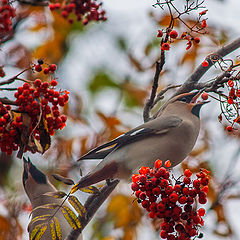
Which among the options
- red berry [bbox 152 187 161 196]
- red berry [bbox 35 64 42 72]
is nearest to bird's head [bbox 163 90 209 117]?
red berry [bbox 35 64 42 72]

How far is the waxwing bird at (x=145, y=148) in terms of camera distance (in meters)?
3.49

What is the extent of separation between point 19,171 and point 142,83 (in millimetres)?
2097

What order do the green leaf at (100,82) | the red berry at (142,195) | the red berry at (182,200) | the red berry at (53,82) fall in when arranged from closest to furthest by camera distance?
the red berry at (182,200) < the red berry at (142,195) < the red berry at (53,82) < the green leaf at (100,82)

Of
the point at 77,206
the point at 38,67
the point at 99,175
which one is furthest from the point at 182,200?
the point at 38,67

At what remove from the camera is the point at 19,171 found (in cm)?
642

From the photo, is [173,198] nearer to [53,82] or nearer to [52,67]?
[53,82]

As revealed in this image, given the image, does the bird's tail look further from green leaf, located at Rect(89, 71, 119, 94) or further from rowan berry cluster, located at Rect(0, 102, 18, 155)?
green leaf, located at Rect(89, 71, 119, 94)

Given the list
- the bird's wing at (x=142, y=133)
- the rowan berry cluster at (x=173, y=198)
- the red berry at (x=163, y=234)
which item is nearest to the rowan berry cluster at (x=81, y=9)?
the bird's wing at (x=142, y=133)

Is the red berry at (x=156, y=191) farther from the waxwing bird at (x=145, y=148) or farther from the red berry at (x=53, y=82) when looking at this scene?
the red berry at (x=53, y=82)

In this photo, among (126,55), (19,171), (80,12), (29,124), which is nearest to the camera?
(29,124)

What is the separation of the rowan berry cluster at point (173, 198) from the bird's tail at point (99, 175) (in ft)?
1.86

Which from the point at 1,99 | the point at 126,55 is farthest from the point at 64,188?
the point at 1,99

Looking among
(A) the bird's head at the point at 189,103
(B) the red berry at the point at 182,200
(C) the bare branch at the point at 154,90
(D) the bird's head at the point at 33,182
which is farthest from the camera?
(D) the bird's head at the point at 33,182

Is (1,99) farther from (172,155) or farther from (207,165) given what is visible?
(207,165)
